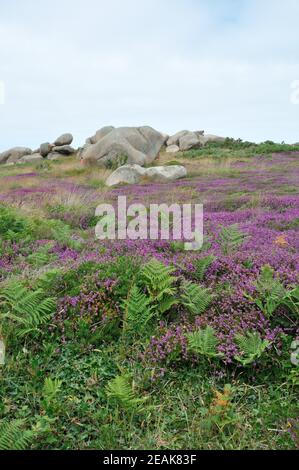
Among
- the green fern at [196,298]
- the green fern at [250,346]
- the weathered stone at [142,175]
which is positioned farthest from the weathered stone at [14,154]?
the green fern at [250,346]

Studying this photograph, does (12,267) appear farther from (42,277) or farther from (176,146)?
(176,146)

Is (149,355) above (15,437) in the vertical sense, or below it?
above

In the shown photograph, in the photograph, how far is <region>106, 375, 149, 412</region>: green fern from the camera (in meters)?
3.45

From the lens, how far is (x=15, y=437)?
126 inches

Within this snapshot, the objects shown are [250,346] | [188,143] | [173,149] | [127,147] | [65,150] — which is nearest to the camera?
[250,346]

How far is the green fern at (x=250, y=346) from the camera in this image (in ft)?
12.6

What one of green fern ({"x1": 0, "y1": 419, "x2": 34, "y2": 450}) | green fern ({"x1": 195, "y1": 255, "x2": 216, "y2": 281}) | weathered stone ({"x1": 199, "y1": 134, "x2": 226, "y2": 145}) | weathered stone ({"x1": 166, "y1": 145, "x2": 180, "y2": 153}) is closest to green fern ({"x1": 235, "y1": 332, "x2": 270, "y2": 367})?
green fern ({"x1": 195, "y1": 255, "x2": 216, "y2": 281})

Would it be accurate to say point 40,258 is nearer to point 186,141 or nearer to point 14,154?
point 186,141

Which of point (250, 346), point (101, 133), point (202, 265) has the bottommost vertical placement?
point (250, 346)

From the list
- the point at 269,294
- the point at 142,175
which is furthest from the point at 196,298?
the point at 142,175

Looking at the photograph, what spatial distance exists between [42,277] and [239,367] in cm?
255

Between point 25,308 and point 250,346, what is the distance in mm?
2423

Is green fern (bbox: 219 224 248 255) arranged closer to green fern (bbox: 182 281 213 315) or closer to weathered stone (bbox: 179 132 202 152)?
green fern (bbox: 182 281 213 315)

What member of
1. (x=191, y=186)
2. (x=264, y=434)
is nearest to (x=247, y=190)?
(x=191, y=186)
